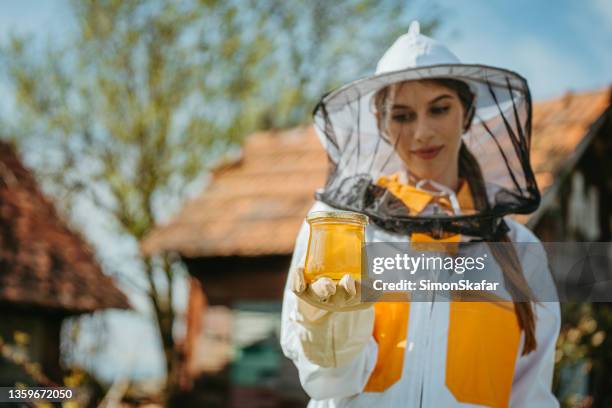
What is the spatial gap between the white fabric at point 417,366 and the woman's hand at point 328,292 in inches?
5.2

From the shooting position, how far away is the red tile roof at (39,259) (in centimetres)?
667

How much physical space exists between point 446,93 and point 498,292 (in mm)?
567

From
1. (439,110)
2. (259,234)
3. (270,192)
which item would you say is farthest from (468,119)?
(270,192)

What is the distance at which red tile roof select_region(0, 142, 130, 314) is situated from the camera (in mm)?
6672

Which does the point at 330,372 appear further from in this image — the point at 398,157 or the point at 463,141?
the point at 463,141

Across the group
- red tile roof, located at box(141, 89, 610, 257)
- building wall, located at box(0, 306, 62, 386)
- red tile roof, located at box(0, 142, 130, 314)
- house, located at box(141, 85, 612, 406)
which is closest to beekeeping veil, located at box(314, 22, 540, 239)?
red tile roof, located at box(141, 89, 610, 257)

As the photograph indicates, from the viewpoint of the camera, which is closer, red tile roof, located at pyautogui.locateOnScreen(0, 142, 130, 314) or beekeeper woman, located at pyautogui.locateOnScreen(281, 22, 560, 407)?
beekeeper woman, located at pyautogui.locateOnScreen(281, 22, 560, 407)

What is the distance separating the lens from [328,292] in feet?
4.56

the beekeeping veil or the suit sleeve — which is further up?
the beekeeping veil

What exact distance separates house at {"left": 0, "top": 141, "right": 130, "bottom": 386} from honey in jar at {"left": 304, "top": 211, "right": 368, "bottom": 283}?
5533 millimetres

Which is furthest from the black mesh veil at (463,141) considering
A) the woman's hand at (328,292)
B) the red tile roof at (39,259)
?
the red tile roof at (39,259)

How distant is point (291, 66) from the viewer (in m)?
14.0

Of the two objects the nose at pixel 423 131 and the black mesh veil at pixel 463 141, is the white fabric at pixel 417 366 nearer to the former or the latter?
the black mesh veil at pixel 463 141

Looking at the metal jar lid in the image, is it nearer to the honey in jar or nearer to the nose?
the honey in jar
